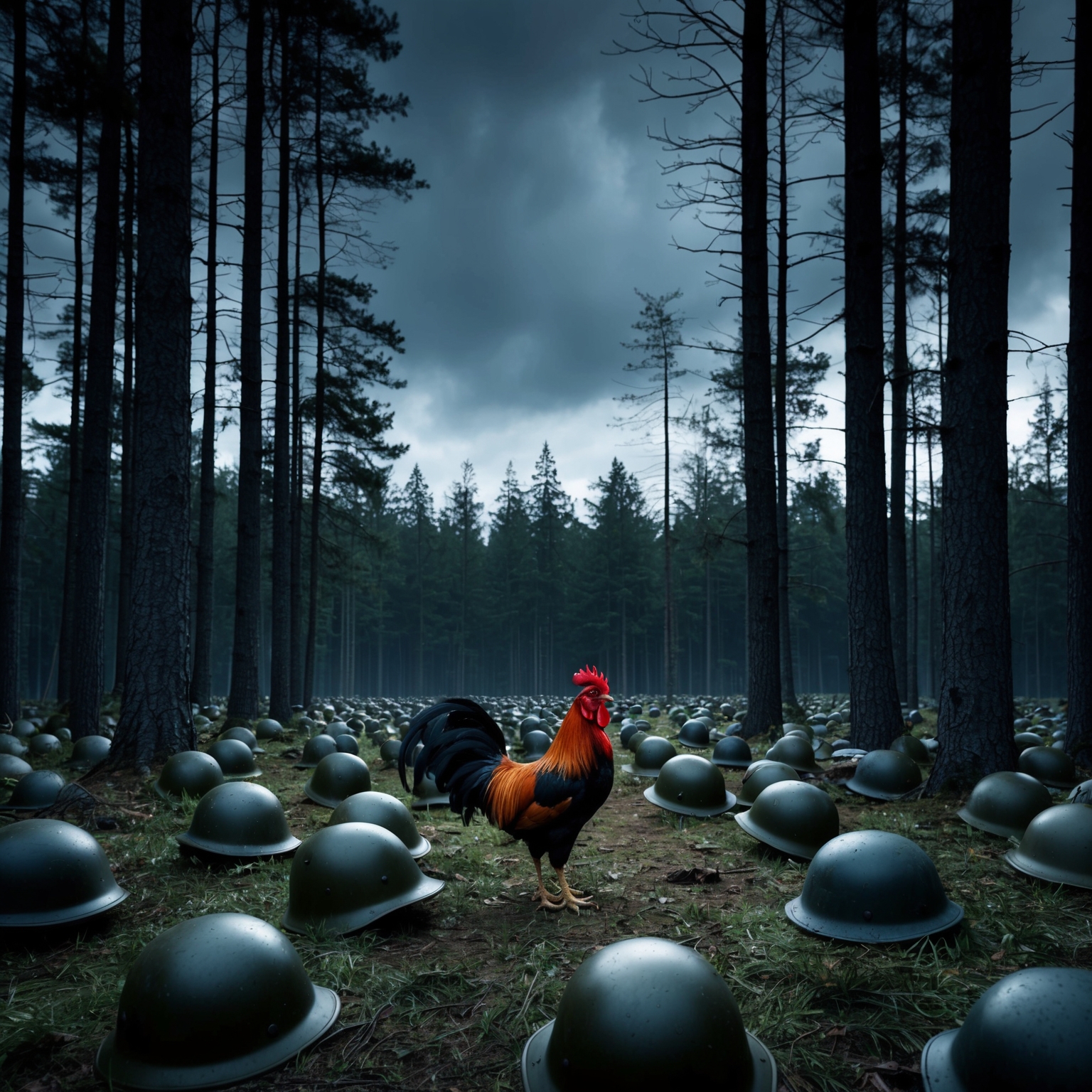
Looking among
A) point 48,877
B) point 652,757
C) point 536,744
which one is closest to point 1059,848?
point 652,757

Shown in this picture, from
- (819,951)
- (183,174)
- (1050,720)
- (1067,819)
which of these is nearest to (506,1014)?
(819,951)

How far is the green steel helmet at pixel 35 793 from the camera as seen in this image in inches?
243

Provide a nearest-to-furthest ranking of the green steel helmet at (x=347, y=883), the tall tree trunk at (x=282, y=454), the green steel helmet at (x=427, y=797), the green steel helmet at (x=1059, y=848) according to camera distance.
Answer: the green steel helmet at (x=347, y=883) → the green steel helmet at (x=1059, y=848) → the green steel helmet at (x=427, y=797) → the tall tree trunk at (x=282, y=454)

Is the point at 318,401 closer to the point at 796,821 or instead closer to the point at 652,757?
the point at 652,757

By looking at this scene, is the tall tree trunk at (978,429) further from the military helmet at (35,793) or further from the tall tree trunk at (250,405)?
the tall tree trunk at (250,405)

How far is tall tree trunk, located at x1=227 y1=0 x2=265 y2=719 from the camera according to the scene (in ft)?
47.0

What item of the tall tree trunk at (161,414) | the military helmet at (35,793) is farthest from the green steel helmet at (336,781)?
the military helmet at (35,793)

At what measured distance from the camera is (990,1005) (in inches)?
93.3

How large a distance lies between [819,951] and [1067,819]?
2.32m

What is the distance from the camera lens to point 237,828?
5.27m

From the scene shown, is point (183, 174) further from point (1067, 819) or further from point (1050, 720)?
point (1050, 720)

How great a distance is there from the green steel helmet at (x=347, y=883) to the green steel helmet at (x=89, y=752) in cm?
602

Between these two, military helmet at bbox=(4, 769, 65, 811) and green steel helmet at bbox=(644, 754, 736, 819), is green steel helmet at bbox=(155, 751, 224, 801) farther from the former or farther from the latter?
green steel helmet at bbox=(644, 754, 736, 819)

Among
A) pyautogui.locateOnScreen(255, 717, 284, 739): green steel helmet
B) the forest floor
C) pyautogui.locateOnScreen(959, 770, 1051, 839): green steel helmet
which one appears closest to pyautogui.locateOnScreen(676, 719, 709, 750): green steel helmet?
the forest floor
